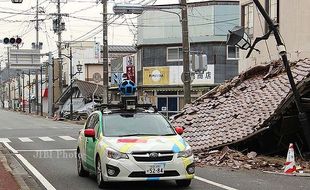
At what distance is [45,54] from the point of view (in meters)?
59.7

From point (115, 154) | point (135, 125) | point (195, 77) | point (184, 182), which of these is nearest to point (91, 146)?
point (135, 125)

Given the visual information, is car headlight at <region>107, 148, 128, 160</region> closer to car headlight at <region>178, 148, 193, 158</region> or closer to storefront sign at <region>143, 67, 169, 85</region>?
car headlight at <region>178, 148, 193, 158</region>

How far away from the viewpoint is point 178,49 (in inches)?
1769

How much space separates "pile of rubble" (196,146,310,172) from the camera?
1522 cm

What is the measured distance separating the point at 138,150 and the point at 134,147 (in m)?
0.12

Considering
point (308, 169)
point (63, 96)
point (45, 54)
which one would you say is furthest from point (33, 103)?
point (308, 169)

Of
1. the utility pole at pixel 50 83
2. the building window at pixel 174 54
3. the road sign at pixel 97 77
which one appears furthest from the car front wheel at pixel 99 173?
the road sign at pixel 97 77

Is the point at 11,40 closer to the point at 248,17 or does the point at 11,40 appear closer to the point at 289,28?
the point at 248,17

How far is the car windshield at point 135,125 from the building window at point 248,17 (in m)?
18.1

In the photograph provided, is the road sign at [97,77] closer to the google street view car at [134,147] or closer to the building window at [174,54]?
the building window at [174,54]

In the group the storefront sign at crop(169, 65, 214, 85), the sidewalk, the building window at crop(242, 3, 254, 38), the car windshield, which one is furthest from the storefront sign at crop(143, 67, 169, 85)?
the car windshield

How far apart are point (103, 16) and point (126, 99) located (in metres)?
28.0

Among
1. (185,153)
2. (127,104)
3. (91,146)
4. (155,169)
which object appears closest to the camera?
(155,169)

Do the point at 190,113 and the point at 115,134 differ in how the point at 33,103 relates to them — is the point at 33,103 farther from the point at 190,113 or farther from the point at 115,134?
the point at 115,134
